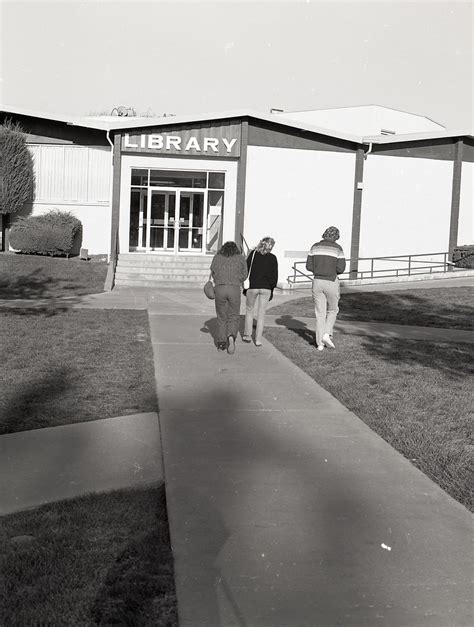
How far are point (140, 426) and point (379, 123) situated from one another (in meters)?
49.4

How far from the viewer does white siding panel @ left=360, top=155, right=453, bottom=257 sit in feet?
Result: 87.7

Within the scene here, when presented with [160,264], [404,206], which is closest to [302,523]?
[160,264]

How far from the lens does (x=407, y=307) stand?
58.1ft

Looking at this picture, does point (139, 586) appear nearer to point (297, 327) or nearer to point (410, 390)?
point (410, 390)

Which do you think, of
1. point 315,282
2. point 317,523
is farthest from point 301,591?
point 315,282

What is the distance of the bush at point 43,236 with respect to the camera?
24250mm

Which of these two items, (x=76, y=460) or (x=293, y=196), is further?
(x=293, y=196)

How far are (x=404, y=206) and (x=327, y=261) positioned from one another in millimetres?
16810

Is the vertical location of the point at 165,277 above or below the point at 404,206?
below

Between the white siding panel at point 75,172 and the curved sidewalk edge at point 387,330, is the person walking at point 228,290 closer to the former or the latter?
the curved sidewalk edge at point 387,330

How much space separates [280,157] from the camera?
25.3 metres

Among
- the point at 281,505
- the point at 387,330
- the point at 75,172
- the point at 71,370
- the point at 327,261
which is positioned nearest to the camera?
the point at 281,505

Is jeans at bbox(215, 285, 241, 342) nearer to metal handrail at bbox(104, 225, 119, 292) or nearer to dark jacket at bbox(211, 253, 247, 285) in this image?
dark jacket at bbox(211, 253, 247, 285)

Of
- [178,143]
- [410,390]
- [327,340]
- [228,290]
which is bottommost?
[410,390]
